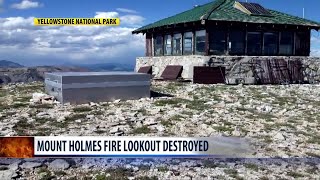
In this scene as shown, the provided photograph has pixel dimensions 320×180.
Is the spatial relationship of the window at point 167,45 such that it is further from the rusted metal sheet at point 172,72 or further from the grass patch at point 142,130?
the grass patch at point 142,130

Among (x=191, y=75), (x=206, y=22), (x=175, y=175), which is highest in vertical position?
(x=206, y=22)

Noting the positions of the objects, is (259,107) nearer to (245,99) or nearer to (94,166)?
(245,99)

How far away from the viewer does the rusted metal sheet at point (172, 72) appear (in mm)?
26859

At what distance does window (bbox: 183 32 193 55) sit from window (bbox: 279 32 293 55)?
7.32 meters

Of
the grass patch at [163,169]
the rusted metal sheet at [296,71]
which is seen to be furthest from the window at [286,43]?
the grass patch at [163,169]

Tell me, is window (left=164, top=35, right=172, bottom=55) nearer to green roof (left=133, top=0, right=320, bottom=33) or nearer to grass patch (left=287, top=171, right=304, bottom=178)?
green roof (left=133, top=0, right=320, bottom=33)

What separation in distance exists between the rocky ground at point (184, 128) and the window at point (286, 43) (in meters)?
11.9

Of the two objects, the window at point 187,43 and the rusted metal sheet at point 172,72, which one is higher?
the window at point 187,43

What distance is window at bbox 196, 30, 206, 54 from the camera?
2683cm

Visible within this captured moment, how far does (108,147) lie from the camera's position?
26.6 ft

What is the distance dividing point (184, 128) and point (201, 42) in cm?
1766

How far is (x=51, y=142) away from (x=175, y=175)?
10.5 ft

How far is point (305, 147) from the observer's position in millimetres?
8914

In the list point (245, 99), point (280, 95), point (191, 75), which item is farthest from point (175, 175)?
point (191, 75)
